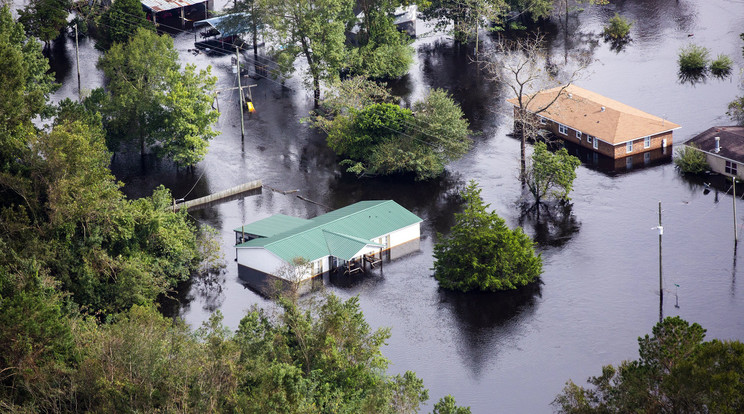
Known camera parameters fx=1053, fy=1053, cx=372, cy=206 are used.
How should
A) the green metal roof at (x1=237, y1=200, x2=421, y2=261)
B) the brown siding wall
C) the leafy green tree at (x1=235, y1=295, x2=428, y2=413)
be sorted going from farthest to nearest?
the brown siding wall < the green metal roof at (x1=237, y1=200, x2=421, y2=261) < the leafy green tree at (x1=235, y1=295, x2=428, y2=413)

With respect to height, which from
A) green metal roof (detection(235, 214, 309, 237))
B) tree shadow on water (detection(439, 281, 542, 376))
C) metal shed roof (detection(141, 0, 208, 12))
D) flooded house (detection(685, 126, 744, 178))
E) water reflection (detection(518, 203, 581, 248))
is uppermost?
metal shed roof (detection(141, 0, 208, 12))

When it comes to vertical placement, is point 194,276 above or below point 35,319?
below

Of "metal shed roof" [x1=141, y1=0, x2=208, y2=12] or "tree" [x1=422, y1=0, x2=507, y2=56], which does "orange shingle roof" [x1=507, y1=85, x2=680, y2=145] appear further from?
"metal shed roof" [x1=141, y1=0, x2=208, y2=12]

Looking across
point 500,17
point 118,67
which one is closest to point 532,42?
point 500,17

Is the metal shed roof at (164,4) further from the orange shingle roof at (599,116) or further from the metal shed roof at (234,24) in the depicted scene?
the orange shingle roof at (599,116)

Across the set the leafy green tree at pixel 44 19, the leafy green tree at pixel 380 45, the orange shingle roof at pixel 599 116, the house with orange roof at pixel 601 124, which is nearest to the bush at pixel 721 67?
the orange shingle roof at pixel 599 116

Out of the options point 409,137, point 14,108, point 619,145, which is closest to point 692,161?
point 619,145

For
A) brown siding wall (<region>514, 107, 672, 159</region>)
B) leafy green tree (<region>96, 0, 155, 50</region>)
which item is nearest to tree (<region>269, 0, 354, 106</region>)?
leafy green tree (<region>96, 0, 155, 50</region>)

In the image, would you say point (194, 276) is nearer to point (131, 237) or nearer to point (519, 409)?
point (131, 237)
